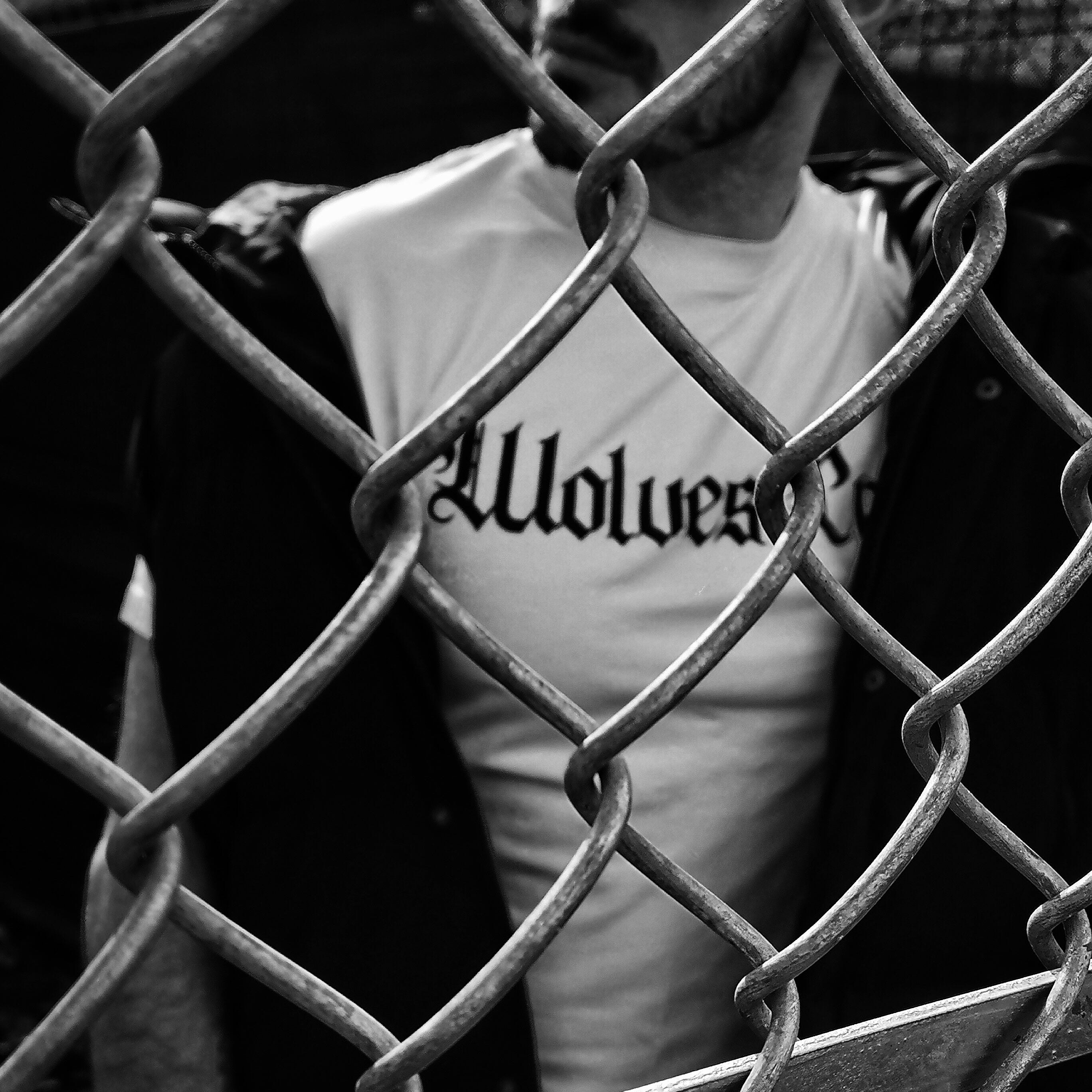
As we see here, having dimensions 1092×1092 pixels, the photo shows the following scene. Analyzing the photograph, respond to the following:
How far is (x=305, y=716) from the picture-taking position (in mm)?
1026

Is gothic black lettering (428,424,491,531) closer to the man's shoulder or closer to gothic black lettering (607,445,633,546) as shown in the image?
gothic black lettering (607,445,633,546)

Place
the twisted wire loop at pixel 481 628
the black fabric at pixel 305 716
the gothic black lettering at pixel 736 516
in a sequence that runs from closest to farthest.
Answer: the twisted wire loop at pixel 481 628, the black fabric at pixel 305 716, the gothic black lettering at pixel 736 516

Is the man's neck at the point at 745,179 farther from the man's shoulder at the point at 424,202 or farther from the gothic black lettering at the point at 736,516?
the gothic black lettering at the point at 736,516

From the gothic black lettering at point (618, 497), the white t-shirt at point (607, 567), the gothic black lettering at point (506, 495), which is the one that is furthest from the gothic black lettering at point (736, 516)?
the gothic black lettering at point (506, 495)

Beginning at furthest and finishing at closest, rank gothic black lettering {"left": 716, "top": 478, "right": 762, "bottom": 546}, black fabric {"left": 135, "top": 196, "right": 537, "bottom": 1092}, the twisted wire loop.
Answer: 1. gothic black lettering {"left": 716, "top": 478, "right": 762, "bottom": 546}
2. black fabric {"left": 135, "top": 196, "right": 537, "bottom": 1092}
3. the twisted wire loop

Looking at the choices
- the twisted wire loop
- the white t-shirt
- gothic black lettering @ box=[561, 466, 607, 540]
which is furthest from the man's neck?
the twisted wire loop

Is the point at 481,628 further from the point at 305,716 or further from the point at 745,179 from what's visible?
the point at 745,179

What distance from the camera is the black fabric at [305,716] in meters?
1.00

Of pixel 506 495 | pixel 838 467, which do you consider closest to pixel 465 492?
Answer: pixel 506 495

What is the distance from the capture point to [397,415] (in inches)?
41.5

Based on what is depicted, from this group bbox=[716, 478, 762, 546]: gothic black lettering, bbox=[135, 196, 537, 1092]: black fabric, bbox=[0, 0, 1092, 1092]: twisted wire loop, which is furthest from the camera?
bbox=[716, 478, 762, 546]: gothic black lettering

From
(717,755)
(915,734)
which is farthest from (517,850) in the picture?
(915,734)

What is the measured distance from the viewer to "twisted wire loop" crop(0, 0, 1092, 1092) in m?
0.34

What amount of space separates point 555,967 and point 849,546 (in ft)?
1.78
